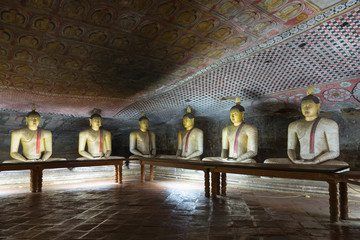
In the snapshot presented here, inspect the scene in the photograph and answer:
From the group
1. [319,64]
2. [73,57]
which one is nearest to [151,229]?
[73,57]

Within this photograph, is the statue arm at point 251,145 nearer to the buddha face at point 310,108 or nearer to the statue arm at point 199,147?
the buddha face at point 310,108

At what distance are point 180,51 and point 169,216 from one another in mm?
3174

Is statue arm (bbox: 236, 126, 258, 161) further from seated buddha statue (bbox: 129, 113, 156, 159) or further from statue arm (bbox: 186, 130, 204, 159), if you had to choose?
seated buddha statue (bbox: 129, 113, 156, 159)

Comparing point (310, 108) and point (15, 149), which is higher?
point (310, 108)

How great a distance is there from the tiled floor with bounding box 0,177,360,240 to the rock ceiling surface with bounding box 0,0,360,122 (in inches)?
94.7

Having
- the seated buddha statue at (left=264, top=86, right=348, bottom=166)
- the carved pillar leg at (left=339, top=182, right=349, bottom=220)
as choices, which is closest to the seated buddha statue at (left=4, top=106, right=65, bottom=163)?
the seated buddha statue at (left=264, top=86, right=348, bottom=166)

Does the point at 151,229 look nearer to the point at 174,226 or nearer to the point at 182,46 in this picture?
the point at 174,226

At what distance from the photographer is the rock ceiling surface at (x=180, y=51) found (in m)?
3.84

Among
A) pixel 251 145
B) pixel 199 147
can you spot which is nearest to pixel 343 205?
pixel 251 145

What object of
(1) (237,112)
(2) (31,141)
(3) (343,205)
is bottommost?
(3) (343,205)

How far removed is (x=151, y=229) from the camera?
2.69 m

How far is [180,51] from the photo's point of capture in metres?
5.17

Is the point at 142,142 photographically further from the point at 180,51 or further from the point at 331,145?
the point at 331,145

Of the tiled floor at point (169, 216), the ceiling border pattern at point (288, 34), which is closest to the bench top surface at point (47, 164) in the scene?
the tiled floor at point (169, 216)
